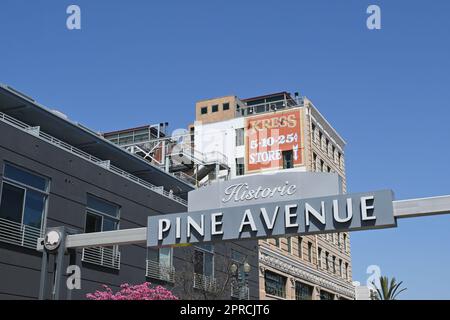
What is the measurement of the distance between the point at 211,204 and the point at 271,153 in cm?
3925

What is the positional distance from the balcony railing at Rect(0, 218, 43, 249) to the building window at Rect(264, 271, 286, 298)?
2350cm

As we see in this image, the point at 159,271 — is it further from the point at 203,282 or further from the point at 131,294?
the point at 131,294

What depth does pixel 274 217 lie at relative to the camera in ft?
45.9

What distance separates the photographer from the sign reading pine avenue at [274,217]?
13.2 m

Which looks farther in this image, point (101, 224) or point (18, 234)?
point (101, 224)

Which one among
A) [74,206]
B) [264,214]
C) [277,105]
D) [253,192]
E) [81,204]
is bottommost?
[264,214]

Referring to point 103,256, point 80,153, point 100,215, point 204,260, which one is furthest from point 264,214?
point 204,260

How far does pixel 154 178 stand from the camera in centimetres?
3550

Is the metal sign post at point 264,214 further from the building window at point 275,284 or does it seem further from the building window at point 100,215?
the building window at point 275,284

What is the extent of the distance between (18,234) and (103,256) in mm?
5293

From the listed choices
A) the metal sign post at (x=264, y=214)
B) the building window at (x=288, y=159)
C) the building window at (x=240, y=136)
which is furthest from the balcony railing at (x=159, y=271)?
the building window at (x=240, y=136)

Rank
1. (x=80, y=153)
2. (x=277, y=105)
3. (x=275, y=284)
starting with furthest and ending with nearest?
(x=277, y=105), (x=275, y=284), (x=80, y=153)

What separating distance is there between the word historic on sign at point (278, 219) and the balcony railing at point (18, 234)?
9437mm

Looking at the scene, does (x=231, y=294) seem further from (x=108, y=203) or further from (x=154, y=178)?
(x=108, y=203)
